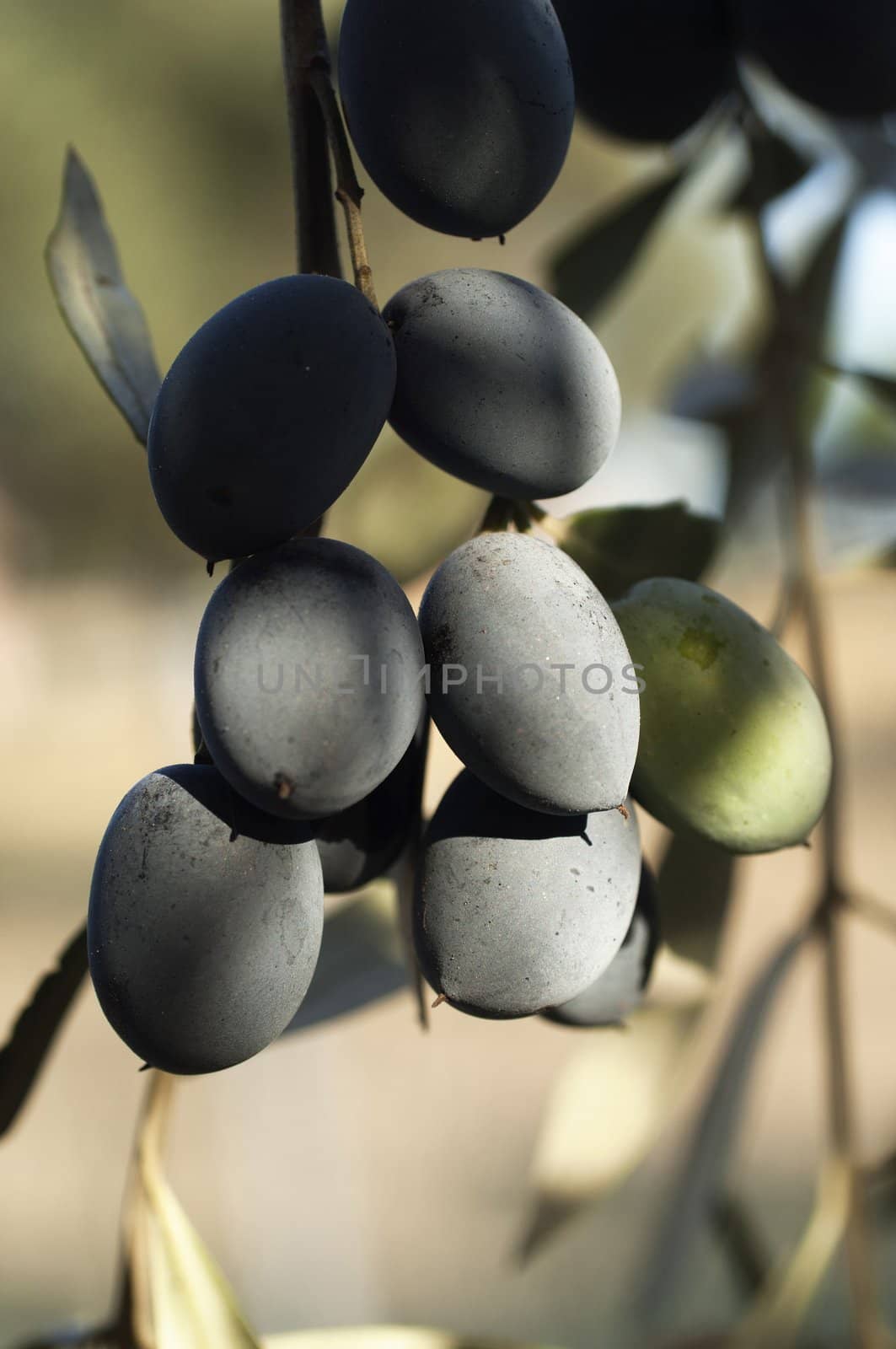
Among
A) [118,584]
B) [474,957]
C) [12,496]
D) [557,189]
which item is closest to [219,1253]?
[118,584]

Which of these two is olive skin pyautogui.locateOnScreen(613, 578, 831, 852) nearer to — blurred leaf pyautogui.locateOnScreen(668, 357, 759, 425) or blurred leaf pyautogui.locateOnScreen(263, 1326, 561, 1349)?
blurred leaf pyautogui.locateOnScreen(263, 1326, 561, 1349)

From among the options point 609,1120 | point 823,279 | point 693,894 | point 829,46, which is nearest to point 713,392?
point 823,279

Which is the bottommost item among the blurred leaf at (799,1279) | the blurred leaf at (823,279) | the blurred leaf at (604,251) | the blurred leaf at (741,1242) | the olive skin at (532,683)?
the blurred leaf at (741,1242)

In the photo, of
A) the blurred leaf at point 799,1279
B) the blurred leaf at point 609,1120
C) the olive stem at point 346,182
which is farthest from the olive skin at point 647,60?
the blurred leaf at point 799,1279

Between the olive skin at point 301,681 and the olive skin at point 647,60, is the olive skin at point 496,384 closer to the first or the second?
the olive skin at point 301,681

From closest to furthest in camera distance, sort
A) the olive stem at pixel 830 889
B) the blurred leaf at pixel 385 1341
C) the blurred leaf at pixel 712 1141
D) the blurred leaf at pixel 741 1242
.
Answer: the blurred leaf at pixel 385 1341, the olive stem at pixel 830 889, the blurred leaf at pixel 712 1141, the blurred leaf at pixel 741 1242

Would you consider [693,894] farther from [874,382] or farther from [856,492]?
[856,492]
